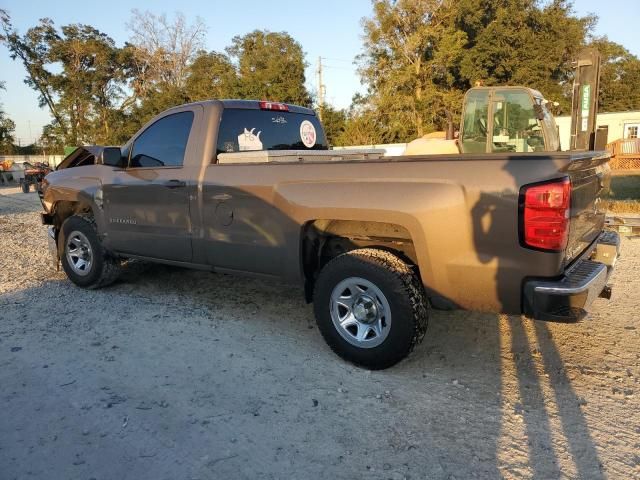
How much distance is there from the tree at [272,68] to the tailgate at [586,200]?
3666 cm

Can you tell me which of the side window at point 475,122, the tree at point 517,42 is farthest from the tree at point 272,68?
the side window at point 475,122

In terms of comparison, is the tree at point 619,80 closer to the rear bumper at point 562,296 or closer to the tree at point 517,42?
the tree at point 517,42

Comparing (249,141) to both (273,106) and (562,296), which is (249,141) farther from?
(562,296)

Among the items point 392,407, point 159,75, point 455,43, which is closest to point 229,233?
point 392,407

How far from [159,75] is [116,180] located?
4788 cm

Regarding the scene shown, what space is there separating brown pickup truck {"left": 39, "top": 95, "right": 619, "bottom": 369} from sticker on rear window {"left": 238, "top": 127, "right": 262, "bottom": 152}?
0.04ft

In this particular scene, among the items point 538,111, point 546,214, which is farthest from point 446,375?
point 538,111

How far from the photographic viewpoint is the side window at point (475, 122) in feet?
32.2

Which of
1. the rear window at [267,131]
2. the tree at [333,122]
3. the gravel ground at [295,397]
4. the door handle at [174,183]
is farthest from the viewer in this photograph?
the tree at [333,122]

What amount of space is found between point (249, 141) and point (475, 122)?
625cm

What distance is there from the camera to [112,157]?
5.52m

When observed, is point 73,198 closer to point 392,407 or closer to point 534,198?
point 392,407

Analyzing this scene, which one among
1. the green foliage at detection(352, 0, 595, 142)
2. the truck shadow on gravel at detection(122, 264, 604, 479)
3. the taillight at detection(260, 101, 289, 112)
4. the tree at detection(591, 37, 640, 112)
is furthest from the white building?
the truck shadow on gravel at detection(122, 264, 604, 479)

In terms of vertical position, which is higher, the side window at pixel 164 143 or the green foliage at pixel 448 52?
the green foliage at pixel 448 52
